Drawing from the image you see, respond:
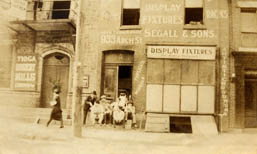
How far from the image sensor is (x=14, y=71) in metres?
7.25

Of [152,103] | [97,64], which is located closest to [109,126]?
[152,103]

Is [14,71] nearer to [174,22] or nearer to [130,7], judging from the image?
[130,7]

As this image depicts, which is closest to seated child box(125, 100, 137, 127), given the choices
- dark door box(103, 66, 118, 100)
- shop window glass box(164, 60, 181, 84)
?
dark door box(103, 66, 118, 100)

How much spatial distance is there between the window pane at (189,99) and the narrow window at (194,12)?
7.97 feet

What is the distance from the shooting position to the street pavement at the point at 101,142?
5707 millimetres

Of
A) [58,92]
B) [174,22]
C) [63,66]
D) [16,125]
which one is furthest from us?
[174,22]

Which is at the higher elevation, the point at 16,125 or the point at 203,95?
the point at 203,95

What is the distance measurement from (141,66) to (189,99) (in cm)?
204

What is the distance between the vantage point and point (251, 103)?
325 inches

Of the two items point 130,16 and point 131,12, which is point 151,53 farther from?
point 131,12

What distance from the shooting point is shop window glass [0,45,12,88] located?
22.4 ft

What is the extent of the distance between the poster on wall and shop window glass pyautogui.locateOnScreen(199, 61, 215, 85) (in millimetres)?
5489

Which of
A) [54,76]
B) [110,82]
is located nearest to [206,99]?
[110,82]

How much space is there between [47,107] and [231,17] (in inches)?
271
